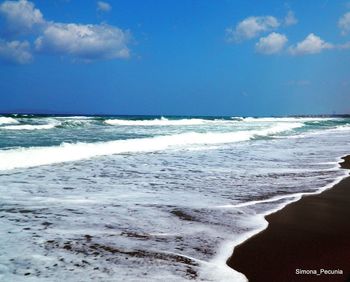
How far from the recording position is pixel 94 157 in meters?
12.0

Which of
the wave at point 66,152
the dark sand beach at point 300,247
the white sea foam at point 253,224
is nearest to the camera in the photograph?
the dark sand beach at point 300,247

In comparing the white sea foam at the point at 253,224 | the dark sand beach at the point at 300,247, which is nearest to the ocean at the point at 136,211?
the white sea foam at the point at 253,224

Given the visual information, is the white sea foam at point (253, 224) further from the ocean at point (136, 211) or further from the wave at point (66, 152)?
the wave at point (66, 152)

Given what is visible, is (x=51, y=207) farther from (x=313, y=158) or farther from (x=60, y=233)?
(x=313, y=158)

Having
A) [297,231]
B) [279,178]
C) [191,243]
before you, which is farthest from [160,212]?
[279,178]

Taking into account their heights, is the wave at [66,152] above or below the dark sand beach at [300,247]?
above

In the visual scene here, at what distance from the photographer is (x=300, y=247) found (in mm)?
3895

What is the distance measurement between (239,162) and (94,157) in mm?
4418

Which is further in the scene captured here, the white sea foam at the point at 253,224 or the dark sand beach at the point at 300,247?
the white sea foam at the point at 253,224

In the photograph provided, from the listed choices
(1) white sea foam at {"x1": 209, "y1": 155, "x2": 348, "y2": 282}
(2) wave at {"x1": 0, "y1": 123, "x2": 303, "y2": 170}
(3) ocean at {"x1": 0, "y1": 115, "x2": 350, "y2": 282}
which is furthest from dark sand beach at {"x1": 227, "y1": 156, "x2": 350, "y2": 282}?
(2) wave at {"x1": 0, "y1": 123, "x2": 303, "y2": 170}

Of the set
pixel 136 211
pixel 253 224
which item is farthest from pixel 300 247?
pixel 136 211

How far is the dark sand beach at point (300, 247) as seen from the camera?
10.6 feet

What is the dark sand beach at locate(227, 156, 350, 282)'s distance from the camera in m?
3.22

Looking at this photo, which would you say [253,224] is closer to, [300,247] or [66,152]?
[300,247]
